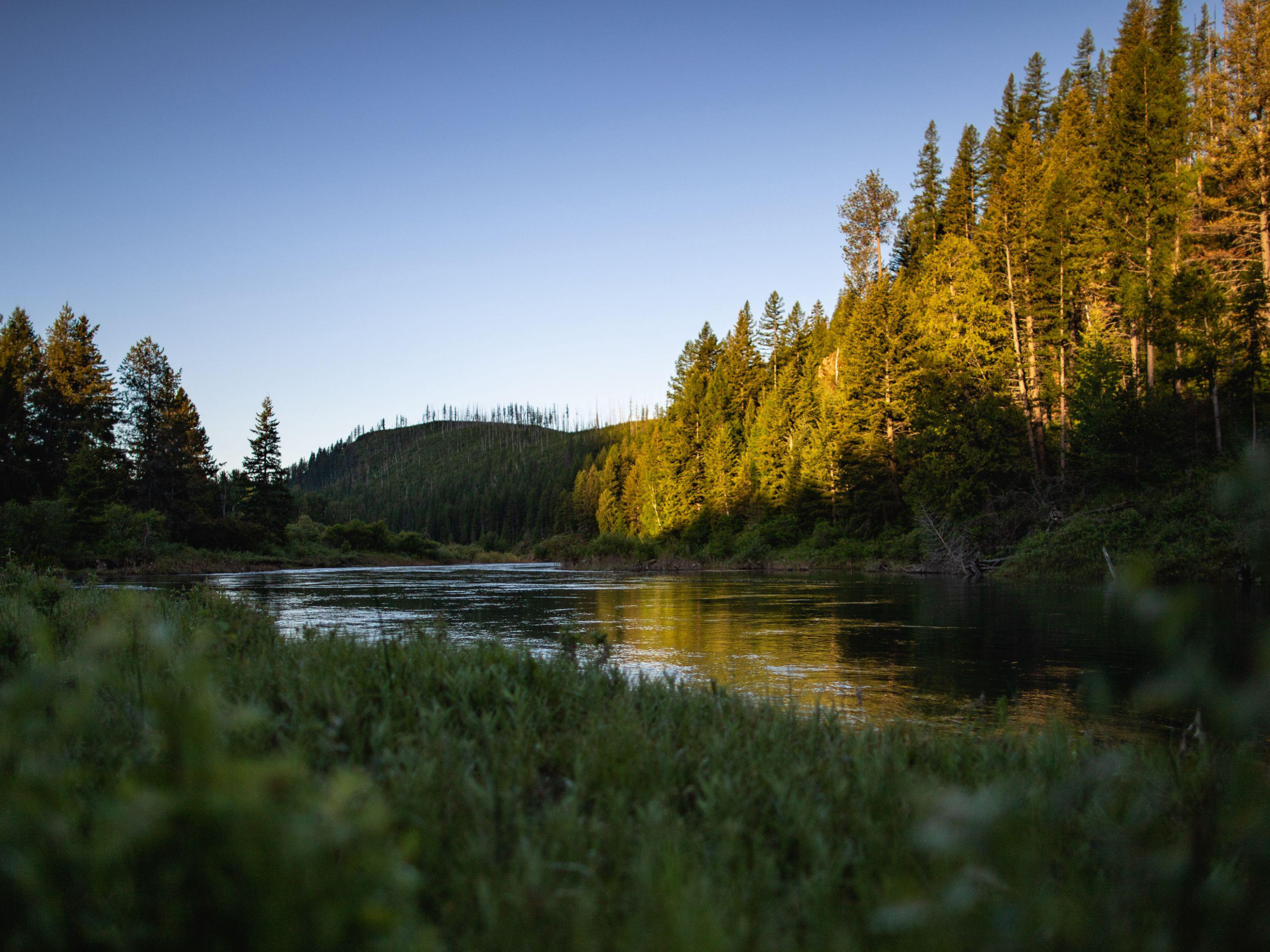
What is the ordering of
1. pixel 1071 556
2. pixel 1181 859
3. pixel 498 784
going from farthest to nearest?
1. pixel 1071 556
2. pixel 498 784
3. pixel 1181 859

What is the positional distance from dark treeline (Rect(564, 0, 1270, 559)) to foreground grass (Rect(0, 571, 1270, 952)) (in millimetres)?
24947

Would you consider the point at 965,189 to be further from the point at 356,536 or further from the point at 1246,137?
the point at 356,536

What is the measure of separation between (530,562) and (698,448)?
21.1 meters

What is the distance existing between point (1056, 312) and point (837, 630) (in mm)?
25615

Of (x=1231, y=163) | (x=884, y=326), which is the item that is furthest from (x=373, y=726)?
(x=884, y=326)

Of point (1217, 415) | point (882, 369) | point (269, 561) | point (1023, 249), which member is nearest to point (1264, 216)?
point (1217, 415)

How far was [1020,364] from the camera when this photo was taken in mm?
32062

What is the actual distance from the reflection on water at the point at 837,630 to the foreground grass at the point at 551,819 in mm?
1422

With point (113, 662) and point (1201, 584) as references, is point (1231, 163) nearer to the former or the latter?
point (1201, 584)

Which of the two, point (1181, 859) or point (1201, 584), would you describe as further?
point (1201, 584)

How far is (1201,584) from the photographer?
17.8m

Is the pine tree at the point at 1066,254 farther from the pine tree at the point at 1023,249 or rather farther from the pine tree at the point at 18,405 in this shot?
the pine tree at the point at 18,405

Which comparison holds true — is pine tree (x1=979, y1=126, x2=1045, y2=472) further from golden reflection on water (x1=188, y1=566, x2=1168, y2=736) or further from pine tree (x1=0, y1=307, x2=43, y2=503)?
pine tree (x1=0, y1=307, x2=43, y2=503)

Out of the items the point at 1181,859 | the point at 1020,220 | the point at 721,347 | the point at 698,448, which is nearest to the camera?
the point at 1181,859
